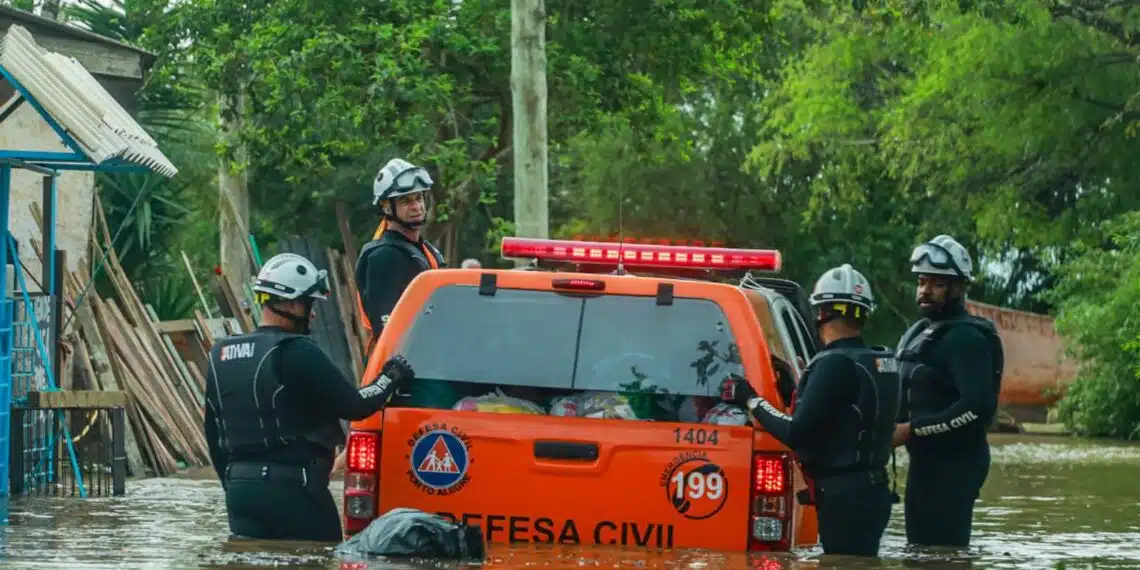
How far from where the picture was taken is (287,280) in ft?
31.6

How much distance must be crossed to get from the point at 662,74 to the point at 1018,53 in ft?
16.6

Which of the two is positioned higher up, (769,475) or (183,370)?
(183,370)

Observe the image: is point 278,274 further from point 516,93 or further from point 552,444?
point 516,93

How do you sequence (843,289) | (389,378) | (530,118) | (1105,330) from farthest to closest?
(1105,330), (530,118), (843,289), (389,378)

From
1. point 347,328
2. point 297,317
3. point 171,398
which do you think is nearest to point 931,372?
point 297,317

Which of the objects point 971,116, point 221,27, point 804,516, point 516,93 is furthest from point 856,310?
point 971,116

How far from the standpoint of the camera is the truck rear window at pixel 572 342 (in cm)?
952

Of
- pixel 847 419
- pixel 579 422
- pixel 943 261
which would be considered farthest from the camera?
pixel 943 261

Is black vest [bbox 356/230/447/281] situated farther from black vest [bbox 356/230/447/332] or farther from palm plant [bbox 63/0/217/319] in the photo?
palm plant [bbox 63/0/217/319]

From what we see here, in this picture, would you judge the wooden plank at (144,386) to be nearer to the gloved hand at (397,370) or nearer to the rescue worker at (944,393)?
the rescue worker at (944,393)

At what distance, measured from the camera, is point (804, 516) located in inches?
412

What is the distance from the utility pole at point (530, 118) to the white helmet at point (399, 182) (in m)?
11.7

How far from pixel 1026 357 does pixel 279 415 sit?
2995 cm

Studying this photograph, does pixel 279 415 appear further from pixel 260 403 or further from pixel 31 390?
pixel 31 390
